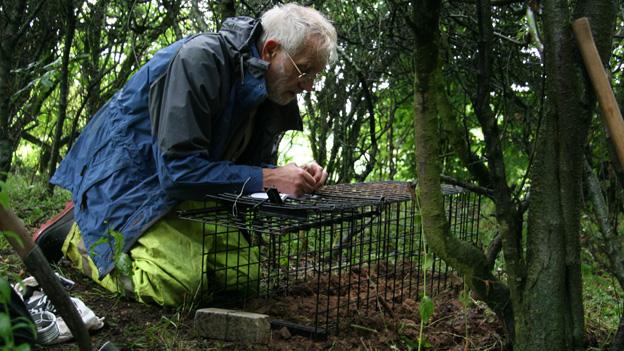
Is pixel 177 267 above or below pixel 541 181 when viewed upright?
below

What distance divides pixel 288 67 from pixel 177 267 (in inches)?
39.2

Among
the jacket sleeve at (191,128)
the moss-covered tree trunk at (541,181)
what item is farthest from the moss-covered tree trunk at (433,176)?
the jacket sleeve at (191,128)

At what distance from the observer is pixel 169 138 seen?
7.74 ft

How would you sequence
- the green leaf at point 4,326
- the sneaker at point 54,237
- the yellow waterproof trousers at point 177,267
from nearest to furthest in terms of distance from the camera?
1. the green leaf at point 4,326
2. the yellow waterproof trousers at point 177,267
3. the sneaker at point 54,237

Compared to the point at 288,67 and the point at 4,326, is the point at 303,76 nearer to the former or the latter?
the point at 288,67

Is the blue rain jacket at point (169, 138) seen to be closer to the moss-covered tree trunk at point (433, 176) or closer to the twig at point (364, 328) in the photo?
the twig at point (364, 328)

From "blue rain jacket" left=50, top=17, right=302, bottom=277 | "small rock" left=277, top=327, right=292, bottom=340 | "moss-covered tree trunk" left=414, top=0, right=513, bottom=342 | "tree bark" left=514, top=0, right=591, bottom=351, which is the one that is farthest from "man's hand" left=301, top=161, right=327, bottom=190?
"tree bark" left=514, top=0, right=591, bottom=351

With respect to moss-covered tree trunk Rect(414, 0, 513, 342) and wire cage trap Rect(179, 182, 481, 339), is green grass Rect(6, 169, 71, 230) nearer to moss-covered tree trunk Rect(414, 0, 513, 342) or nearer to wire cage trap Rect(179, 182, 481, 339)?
wire cage trap Rect(179, 182, 481, 339)

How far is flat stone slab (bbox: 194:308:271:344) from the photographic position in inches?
84.7

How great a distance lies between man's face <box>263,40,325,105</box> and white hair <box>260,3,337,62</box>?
3cm

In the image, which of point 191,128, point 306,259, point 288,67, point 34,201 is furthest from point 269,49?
point 34,201

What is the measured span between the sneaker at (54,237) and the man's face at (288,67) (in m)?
1.23

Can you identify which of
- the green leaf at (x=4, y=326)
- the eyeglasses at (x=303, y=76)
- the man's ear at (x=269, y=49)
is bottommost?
the green leaf at (x=4, y=326)

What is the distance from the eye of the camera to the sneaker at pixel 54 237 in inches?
117
